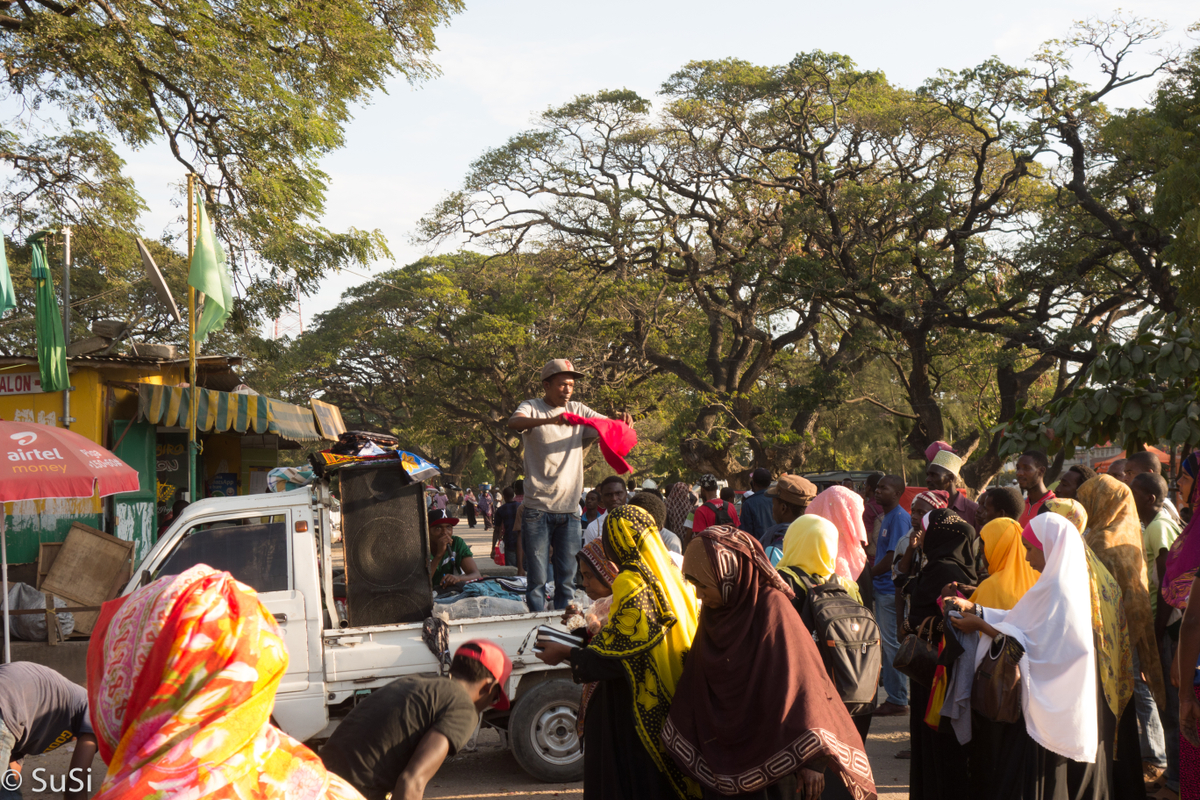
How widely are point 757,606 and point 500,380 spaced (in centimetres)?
2506

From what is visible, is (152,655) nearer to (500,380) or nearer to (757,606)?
(757,606)

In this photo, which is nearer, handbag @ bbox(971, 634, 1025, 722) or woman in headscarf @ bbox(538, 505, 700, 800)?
woman in headscarf @ bbox(538, 505, 700, 800)

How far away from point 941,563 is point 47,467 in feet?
18.5

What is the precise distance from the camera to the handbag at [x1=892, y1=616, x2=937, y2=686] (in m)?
4.14

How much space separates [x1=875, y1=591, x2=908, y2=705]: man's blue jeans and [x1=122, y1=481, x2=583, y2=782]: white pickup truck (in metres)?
2.62

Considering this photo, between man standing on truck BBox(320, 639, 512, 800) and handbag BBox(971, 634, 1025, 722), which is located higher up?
man standing on truck BBox(320, 639, 512, 800)

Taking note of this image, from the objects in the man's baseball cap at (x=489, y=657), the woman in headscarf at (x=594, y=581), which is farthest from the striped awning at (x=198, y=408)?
the man's baseball cap at (x=489, y=657)

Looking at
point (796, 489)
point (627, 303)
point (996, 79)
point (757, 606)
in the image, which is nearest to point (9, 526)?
point (796, 489)

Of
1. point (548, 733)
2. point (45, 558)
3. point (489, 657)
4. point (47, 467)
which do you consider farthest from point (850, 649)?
point (45, 558)

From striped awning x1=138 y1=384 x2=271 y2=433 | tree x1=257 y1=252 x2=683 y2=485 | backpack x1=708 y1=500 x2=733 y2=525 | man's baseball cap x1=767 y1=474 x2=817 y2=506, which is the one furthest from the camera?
tree x1=257 y1=252 x2=683 y2=485

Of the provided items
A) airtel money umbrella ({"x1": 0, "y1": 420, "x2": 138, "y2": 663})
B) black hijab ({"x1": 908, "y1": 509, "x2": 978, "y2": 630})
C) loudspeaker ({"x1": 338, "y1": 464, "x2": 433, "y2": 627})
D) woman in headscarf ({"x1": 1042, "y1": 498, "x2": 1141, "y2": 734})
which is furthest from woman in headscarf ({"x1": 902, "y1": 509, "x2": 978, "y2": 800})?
airtel money umbrella ({"x1": 0, "y1": 420, "x2": 138, "y2": 663})

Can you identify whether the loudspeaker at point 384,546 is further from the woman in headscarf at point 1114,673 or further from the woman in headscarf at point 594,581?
the woman in headscarf at point 1114,673

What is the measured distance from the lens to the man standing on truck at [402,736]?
2.83m

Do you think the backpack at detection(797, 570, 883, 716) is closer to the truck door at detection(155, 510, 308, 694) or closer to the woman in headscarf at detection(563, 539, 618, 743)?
the woman in headscarf at detection(563, 539, 618, 743)
